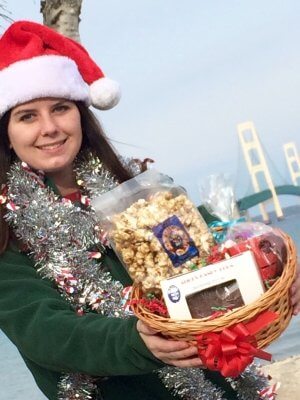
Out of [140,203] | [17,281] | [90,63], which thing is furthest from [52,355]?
[90,63]

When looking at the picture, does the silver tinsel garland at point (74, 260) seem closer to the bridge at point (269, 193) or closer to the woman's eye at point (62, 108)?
the woman's eye at point (62, 108)

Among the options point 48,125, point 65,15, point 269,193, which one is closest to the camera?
point 48,125

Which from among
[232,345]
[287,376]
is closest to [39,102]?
[232,345]

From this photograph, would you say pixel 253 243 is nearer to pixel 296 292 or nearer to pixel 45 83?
pixel 296 292

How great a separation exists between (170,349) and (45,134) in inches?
25.9

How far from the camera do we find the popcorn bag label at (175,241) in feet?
3.83

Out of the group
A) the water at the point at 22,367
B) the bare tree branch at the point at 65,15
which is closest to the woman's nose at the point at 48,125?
the bare tree branch at the point at 65,15

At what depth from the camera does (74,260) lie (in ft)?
5.24

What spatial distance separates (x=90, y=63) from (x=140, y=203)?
70 centimetres

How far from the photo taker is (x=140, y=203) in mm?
1264

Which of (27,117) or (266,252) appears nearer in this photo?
(266,252)

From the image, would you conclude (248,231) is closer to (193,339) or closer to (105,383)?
(193,339)

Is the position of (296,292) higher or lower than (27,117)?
lower

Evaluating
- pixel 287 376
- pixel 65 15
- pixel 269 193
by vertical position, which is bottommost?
pixel 269 193
